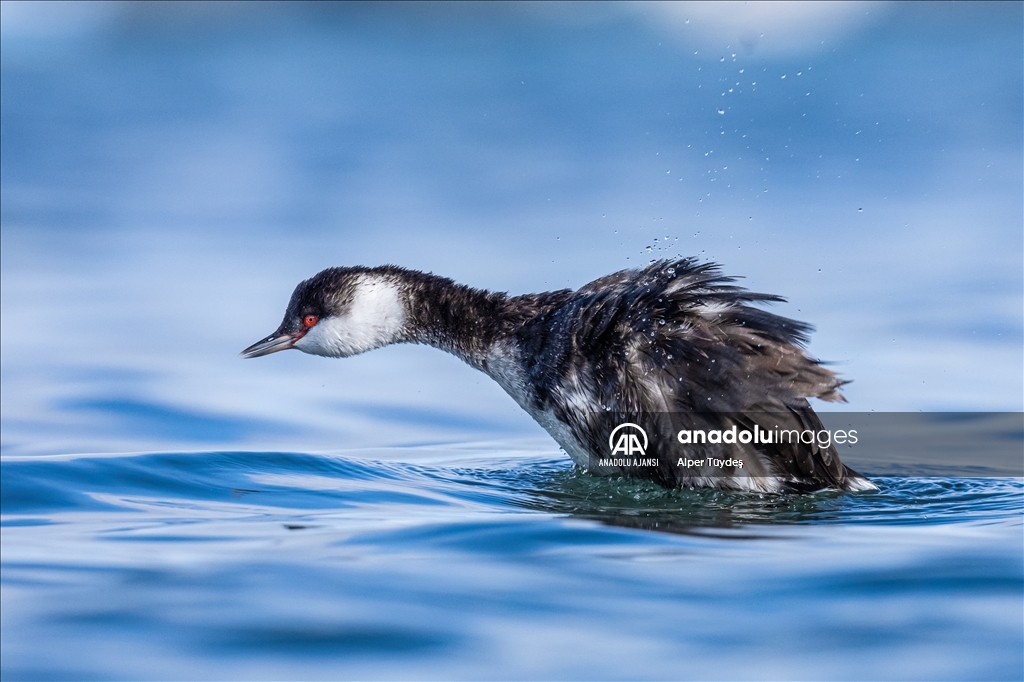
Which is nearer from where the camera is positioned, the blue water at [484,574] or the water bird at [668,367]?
the blue water at [484,574]

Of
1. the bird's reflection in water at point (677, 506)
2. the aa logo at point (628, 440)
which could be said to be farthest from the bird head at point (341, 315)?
the aa logo at point (628, 440)

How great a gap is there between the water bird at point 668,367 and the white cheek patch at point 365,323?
1.80ft

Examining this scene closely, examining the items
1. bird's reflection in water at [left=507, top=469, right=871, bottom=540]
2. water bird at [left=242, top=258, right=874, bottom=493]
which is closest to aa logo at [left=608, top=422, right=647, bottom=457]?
water bird at [left=242, top=258, right=874, bottom=493]

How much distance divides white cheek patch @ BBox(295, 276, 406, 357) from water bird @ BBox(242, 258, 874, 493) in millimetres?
549

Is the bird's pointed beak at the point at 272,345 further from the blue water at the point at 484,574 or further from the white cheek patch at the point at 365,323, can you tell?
the blue water at the point at 484,574

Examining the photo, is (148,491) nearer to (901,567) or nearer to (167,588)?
(167,588)

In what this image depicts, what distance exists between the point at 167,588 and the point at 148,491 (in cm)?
203

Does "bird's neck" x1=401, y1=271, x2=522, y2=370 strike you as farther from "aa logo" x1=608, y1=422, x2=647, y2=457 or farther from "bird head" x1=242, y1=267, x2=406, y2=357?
"aa logo" x1=608, y1=422, x2=647, y2=457

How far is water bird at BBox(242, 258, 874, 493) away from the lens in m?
6.24

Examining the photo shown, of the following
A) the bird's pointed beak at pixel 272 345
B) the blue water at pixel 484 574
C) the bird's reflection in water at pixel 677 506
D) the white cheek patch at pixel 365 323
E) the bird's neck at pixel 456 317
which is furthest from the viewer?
the bird's pointed beak at pixel 272 345

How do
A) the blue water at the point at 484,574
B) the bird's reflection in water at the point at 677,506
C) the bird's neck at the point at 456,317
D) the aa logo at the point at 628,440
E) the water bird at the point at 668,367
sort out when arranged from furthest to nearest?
the bird's neck at the point at 456,317
the aa logo at the point at 628,440
the water bird at the point at 668,367
the bird's reflection in water at the point at 677,506
the blue water at the point at 484,574

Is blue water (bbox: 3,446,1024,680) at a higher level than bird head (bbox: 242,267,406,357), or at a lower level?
lower

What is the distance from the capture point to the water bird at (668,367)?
624cm

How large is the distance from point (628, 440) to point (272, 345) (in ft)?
9.04
